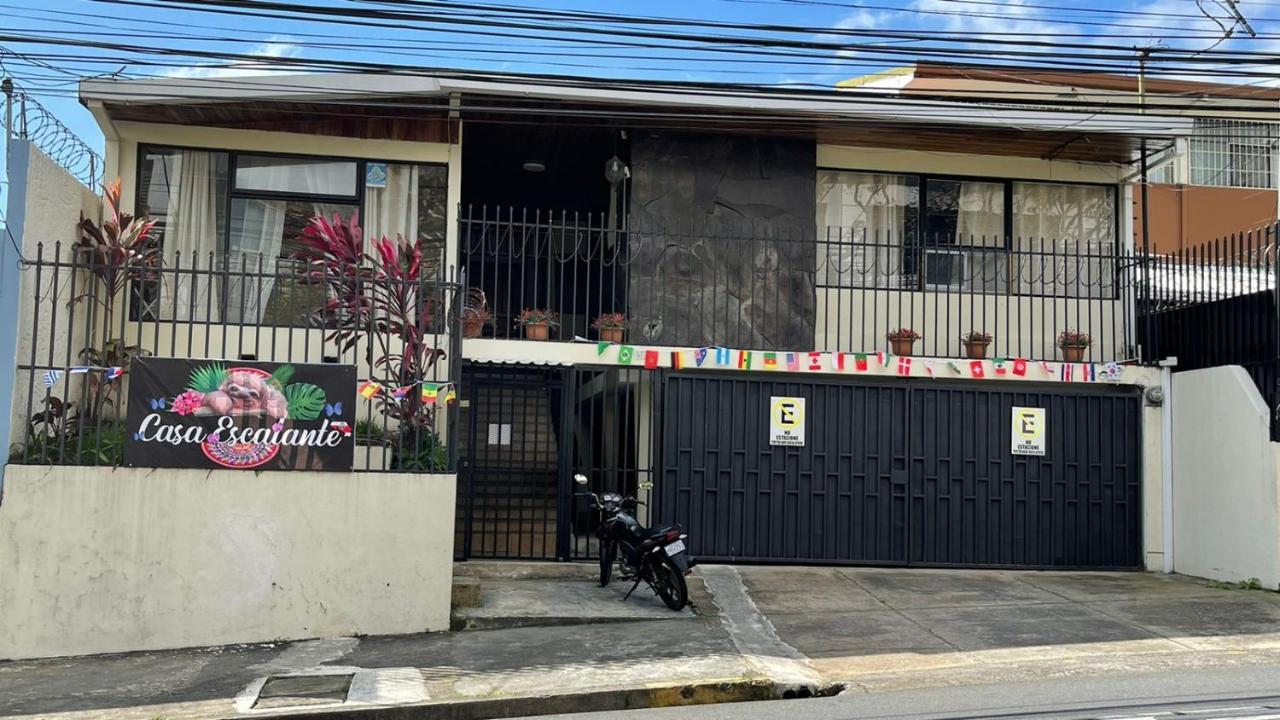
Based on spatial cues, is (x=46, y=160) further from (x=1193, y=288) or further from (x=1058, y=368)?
(x=1193, y=288)

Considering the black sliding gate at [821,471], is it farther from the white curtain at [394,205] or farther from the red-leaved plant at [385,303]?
the white curtain at [394,205]

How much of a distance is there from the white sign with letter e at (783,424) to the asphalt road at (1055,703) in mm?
4531

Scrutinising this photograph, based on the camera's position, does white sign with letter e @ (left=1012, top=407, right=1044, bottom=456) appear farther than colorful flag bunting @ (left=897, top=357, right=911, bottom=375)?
Yes

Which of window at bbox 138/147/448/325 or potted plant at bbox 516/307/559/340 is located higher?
window at bbox 138/147/448/325

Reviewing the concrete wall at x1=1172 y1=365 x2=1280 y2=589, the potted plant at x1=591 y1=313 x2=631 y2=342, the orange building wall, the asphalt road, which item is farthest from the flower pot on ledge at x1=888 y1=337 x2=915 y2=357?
the orange building wall

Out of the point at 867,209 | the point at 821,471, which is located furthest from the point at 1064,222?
the point at 821,471

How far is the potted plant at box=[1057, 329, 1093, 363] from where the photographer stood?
38.4ft

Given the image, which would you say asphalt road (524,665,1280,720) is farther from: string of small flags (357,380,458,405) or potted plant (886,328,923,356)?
potted plant (886,328,923,356)

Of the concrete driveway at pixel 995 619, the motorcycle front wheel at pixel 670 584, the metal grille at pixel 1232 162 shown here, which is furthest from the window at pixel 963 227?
the metal grille at pixel 1232 162

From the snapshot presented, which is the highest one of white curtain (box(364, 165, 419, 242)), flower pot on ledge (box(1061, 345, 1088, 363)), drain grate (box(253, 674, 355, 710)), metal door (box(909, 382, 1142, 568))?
white curtain (box(364, 165, 419, 242))

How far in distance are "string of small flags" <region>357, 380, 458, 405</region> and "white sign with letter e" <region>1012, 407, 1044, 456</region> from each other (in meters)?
6.26

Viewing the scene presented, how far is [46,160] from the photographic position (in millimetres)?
8453

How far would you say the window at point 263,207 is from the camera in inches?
440

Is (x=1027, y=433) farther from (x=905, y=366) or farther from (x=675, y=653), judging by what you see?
(x=675, y=653)
